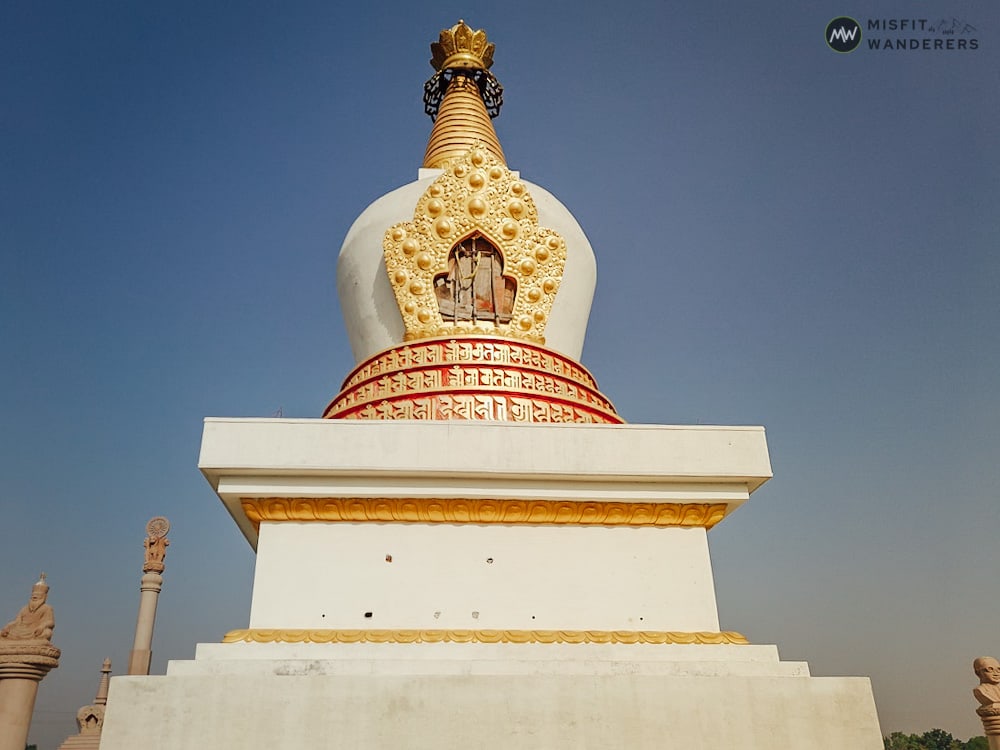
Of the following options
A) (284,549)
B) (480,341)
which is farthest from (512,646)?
(480,341)

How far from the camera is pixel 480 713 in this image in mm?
4652

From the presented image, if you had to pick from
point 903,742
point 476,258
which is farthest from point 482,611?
point 903,742

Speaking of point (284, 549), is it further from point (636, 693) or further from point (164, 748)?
point (636, 693)

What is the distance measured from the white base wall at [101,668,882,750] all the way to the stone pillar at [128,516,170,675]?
506 centimetres

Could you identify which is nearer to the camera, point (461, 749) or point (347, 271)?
point (461, 749)

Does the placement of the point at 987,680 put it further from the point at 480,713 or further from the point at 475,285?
the point at 475,285

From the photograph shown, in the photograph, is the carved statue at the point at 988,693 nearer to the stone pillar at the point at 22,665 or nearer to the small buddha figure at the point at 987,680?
the small buddha figure at the point at 987,680

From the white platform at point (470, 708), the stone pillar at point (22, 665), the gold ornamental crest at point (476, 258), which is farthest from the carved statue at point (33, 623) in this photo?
the gold ornamental crest at point (476, 258)

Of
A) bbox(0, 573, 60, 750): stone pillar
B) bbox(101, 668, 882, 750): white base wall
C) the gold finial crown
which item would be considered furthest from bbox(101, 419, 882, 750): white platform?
the gold finial crown

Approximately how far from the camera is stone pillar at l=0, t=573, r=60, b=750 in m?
5.02

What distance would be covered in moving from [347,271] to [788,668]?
242 inches

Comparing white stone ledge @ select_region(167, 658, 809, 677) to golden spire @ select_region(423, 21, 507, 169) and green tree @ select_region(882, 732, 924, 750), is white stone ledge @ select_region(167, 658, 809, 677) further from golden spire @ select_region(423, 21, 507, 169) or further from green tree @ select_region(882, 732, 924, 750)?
green tree @ select_region(882, 732, 924, 750)

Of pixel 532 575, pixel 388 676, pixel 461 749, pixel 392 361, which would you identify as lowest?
pixel 461 749

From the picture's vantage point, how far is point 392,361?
7684 mm
